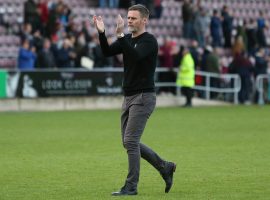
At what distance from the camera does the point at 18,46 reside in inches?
1222

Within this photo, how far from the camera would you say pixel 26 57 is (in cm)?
2861

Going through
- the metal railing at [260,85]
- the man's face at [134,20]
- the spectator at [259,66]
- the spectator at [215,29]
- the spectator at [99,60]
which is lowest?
the metal railing at [260,85]

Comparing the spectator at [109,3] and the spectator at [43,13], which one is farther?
the spectator at [109,3]

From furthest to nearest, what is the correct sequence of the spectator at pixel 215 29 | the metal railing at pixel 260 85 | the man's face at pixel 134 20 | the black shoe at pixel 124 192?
the spectator at pixel 215 29 → the metal railing at pixel 260 85 → the black shoe at pixel 124 192 → the man's face at pixel 134 20

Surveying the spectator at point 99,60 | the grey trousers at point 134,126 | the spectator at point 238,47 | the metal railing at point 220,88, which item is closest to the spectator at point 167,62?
the metal railing at point 220,88

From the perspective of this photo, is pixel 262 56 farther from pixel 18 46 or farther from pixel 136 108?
pixel 136 108

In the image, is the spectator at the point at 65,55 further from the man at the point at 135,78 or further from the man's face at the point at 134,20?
the man's face at the point at 134,20

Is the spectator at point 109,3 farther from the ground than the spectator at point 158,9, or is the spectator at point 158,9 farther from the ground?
the spectator at point 109,3

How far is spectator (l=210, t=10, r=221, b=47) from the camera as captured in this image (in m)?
35.2

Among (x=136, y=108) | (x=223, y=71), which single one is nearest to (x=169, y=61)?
(x=223, y=71)

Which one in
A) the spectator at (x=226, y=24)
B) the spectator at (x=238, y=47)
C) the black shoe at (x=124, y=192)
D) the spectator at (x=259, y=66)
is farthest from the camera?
the spectator at (x=226, y=24)

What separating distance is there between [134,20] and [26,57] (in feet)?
60.0

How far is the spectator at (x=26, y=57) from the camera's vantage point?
28516 millimetres

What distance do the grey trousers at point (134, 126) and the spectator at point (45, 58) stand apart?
A: 1820cm
